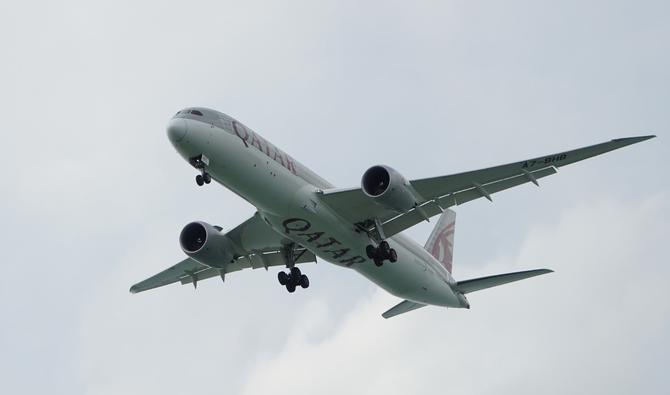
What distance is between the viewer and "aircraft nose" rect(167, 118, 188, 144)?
2783cm

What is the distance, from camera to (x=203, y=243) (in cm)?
3397

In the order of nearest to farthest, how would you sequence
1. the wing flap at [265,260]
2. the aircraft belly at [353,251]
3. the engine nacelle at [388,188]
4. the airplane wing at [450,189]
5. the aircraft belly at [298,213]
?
the aircraft belly at [298,213]
the engine nacelle at [388,188]
the airplane wing at [450,189]
the aircraft belly at [353,251]
the wing flap at [265,260]

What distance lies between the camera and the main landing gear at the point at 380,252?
105 feet

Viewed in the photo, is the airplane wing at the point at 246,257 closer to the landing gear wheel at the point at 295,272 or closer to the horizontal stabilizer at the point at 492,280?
the landing gear wheel at the point at 295,272

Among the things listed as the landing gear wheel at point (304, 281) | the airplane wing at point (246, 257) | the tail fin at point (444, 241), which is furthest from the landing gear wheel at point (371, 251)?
the tail fin at point (444, 241)

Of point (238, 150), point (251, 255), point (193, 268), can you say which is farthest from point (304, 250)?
point (238, 150)

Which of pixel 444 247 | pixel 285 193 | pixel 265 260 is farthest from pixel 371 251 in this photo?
pixel 444 247

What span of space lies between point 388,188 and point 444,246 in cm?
1268

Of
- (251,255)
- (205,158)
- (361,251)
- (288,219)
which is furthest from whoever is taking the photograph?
(251,255)

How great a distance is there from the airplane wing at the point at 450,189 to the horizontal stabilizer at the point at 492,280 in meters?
4.06

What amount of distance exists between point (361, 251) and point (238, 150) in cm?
615

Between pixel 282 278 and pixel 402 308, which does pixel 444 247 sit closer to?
pixel 402 308

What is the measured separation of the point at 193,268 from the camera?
1507 inches

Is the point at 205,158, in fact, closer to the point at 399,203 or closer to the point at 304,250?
the point at 399,203
